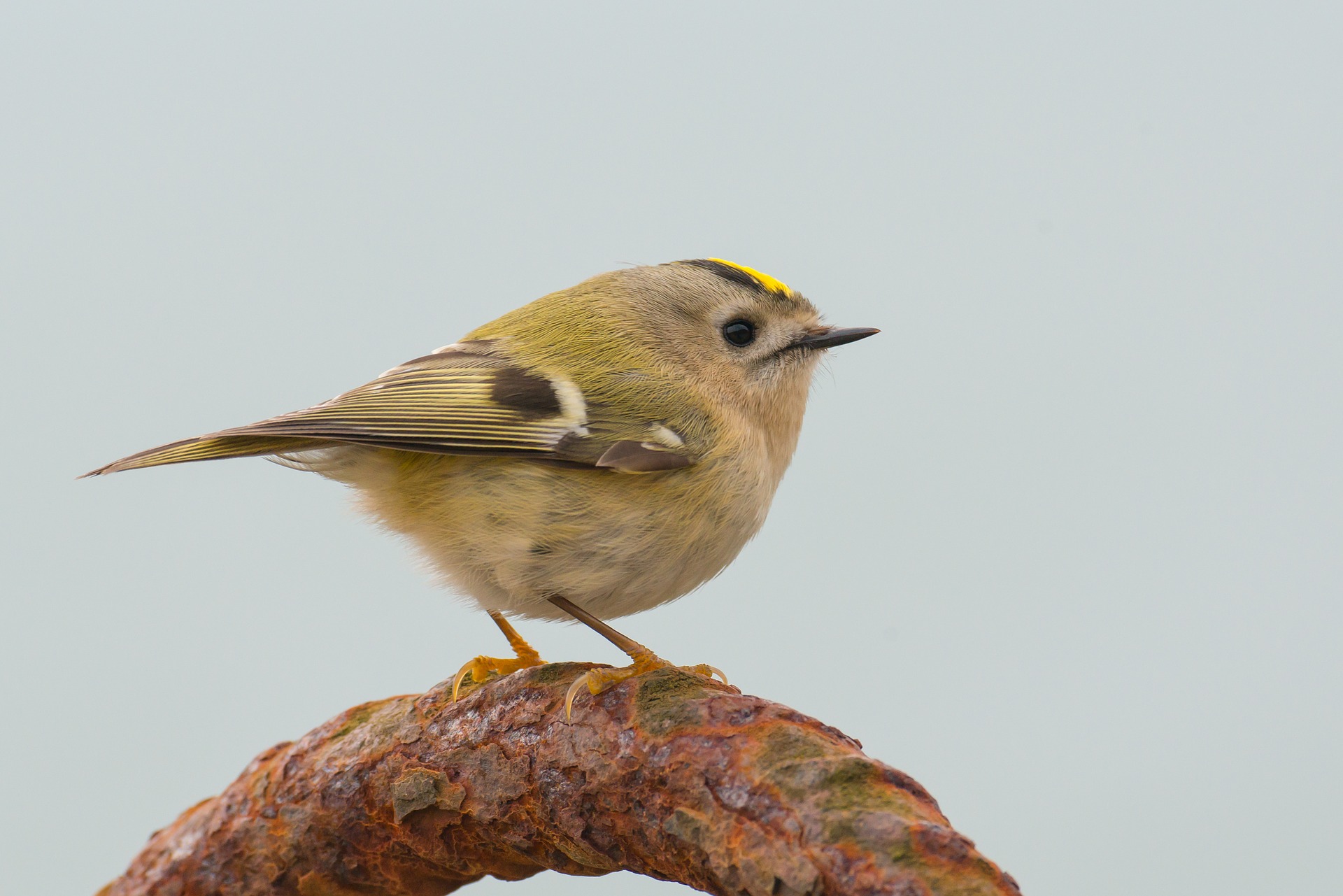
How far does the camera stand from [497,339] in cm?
200

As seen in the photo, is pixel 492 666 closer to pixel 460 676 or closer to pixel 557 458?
pixel 460 676

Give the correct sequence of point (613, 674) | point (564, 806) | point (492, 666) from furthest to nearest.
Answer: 1. point (492, 666)
2. point (613, 674)
3. point (564, 806)

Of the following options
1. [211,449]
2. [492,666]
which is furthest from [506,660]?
[211,449]

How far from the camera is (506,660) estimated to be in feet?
6.18

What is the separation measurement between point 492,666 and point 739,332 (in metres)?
0.75

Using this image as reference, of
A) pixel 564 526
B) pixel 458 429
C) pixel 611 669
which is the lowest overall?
pixel 611 669

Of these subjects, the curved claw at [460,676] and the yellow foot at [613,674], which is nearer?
the yellow foot at [613,674]

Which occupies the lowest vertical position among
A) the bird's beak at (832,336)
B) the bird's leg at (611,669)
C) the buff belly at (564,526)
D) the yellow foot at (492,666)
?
the yellow foot at (492,666)

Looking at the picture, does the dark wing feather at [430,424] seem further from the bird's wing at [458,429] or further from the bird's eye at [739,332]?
the bird's eye at [739,332]

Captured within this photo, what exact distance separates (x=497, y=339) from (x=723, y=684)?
0.83 meters

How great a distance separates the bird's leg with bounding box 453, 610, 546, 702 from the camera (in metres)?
1.79

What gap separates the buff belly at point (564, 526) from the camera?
167 centimetres

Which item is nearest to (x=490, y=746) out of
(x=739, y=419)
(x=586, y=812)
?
(x=586, y=812)

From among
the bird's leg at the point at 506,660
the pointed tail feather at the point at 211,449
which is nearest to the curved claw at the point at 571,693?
the bird's leg at the point at 506,660
